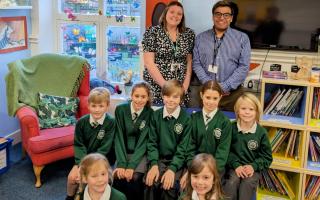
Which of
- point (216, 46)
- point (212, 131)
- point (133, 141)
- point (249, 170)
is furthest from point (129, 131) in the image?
point (216, 46)

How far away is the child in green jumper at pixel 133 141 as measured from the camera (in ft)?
7.86

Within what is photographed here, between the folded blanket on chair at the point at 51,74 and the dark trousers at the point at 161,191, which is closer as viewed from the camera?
the dark trousers at the point at 161,191

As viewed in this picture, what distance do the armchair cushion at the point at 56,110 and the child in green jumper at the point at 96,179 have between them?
1375 mm

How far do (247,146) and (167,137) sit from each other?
0.50m

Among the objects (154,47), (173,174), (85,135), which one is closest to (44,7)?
(154,47)

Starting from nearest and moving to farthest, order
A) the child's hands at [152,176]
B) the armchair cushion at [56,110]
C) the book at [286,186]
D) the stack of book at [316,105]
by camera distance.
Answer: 1. the child's hands at [152,176]
2. the stack of book at [316,105]
3. the book at [286,186]
4. the armchair cushion at [56,110]

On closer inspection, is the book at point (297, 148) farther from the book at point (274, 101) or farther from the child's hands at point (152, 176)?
the child's hands at point (152, 176)

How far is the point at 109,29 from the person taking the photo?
159 inches

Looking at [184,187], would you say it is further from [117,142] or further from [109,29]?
[109,29]

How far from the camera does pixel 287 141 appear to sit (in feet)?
9.08

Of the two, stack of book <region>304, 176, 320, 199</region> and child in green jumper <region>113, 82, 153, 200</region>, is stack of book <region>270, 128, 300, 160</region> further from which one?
child in green jumper <region>113, 82, 153, 200</region>

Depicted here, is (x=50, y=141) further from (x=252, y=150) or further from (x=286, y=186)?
(x=286, y=186)

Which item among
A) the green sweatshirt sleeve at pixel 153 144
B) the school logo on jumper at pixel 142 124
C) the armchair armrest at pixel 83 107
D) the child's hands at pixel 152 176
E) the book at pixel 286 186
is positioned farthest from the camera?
the armchair armrest at pixel 83 107

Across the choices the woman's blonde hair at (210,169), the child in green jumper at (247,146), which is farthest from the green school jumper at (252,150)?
the woman's blonde hair at (210,169)
